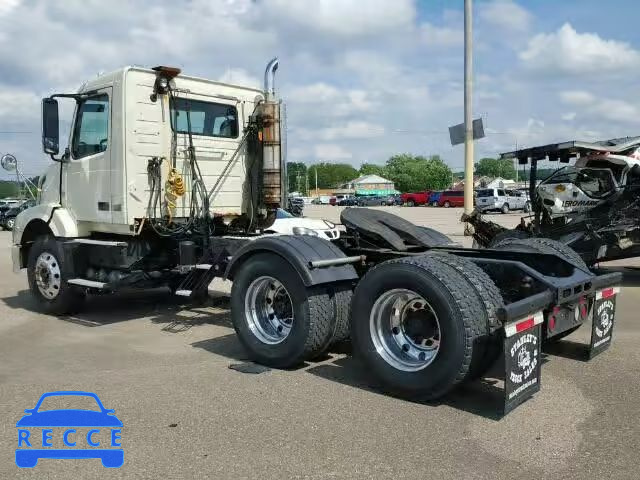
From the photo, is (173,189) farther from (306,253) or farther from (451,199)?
(451,199)

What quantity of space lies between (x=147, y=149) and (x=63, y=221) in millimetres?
1659

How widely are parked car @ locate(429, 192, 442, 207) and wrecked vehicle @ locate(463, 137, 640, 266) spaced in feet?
164

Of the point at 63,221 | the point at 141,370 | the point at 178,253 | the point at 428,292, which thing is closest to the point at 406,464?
the point at 428,292

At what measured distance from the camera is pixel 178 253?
8062 mm

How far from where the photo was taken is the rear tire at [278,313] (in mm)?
5412

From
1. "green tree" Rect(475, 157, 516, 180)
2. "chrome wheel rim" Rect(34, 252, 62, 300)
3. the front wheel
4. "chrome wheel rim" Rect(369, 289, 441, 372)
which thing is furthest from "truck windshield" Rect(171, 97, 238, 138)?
"green tree" Rect(475, 157, 516, 180)

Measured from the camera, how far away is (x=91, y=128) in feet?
26.0

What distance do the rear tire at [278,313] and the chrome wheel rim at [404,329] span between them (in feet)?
1.91

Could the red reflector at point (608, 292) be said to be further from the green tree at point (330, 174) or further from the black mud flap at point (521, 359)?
the green tree at point (330, 174)

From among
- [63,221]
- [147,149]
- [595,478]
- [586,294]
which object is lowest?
[595,478]

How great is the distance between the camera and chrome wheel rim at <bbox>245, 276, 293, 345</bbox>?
5867 mm

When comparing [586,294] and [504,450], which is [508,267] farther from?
[504,450]

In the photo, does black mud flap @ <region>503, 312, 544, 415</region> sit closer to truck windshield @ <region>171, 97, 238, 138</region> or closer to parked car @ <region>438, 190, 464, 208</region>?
truck windshield @ <region>171, 97, 238, 138</region>

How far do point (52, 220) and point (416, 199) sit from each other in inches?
2333
